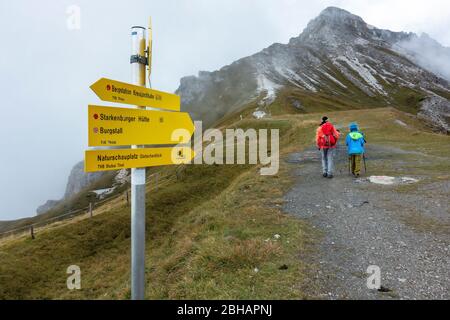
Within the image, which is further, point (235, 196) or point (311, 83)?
point (311, 83)

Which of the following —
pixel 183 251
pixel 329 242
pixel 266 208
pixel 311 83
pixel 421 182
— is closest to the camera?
pixel 329 242

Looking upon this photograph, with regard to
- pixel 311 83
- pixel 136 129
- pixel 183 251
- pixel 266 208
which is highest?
pixel 311 83

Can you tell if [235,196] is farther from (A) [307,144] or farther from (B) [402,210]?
(A) [307,144]

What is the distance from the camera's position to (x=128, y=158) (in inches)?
228

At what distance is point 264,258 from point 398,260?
3.61 metres

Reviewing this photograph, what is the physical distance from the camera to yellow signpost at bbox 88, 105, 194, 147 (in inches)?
208

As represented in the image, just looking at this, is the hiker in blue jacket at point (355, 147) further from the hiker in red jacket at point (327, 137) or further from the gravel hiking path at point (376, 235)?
the hiker in red jacket at point (327, 137)

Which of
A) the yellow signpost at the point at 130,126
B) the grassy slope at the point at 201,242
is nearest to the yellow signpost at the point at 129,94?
the yellow signpost at the point at 130,126

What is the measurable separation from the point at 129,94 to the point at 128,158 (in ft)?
3.81

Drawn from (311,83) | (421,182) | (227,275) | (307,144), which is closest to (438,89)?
(311,83)

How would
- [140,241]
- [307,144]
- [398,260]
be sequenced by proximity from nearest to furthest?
1. [140,241]
2. [398,260]
3. [307,144]

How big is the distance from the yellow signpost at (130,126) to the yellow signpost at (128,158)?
0.57 feet

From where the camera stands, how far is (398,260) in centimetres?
862

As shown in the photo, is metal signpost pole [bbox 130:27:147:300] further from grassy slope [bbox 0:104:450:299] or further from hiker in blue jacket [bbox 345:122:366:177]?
hiker in blue jacket [bbox 345:122:366:177]
